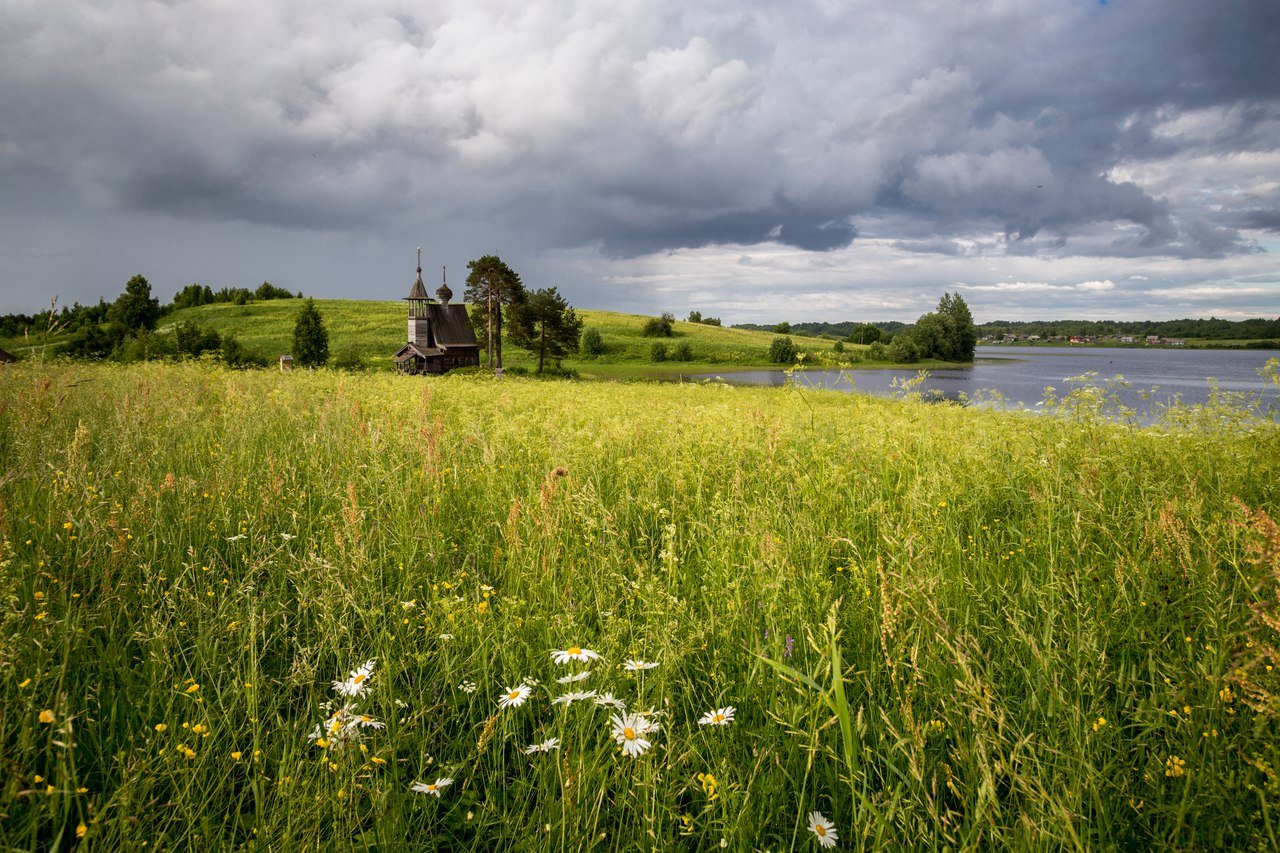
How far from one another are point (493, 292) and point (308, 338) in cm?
2299

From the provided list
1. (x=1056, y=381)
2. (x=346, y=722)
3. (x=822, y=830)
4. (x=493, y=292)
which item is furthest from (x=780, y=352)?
(x=346, y=722)

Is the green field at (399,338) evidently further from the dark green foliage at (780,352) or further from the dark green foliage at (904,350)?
the dark green foliage at (904,350)

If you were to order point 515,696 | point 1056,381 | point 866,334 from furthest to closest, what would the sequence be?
point 866,334, point 1056,381, point 515,696

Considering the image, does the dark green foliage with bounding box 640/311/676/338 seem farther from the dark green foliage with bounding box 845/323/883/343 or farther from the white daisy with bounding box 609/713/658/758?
the white daisy with bounding box 609/713/658/758

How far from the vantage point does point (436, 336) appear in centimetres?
6097

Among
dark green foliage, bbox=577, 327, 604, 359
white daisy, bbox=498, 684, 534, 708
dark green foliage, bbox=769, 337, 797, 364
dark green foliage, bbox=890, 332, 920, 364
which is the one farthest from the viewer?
dark green foliage, bbox=890, 332, 920, 364

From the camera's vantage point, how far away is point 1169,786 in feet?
6.70

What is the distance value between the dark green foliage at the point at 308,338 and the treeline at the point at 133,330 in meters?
3.85

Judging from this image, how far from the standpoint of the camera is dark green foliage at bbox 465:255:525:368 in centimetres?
5375

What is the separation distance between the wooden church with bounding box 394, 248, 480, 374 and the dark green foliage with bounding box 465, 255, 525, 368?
21.7 ft

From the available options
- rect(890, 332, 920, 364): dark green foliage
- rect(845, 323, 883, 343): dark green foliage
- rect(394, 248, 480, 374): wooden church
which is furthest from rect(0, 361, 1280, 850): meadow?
rect(845, 323, 883, 343): dark green foliage

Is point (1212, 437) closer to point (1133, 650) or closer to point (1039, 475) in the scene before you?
point (1039, 475)

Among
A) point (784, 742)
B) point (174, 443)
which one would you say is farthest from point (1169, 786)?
point (174, 443)

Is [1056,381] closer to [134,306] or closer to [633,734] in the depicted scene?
[633,734]
